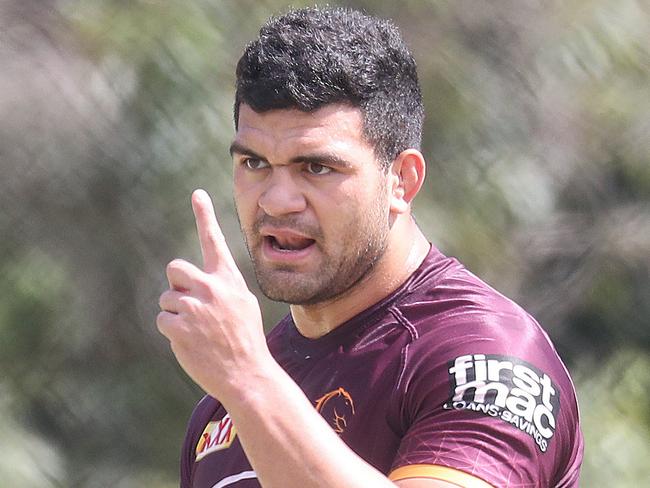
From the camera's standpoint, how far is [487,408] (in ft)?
6.12

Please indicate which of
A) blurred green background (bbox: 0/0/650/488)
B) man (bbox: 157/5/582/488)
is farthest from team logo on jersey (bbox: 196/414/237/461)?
blurred green background (bbox: 0/0/650/488)

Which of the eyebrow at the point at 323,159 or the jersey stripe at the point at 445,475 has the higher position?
the eyebrow at the point at 323,159

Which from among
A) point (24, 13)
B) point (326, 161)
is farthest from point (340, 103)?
point (24, 13)

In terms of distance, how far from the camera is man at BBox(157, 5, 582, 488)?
1.75 meters

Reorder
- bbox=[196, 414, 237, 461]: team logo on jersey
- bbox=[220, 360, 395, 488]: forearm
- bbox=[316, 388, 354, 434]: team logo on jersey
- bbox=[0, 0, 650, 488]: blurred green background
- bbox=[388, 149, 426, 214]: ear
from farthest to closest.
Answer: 1. bbox=[0, 0, 650, 488]: blurred green background
2. bbox=[196, 414, 237, 461]: team logo on jersey
3. bbox=[388, 149, 426, 214]: ear
4. bbox=[316, 388, 354, 434]: team logo on jersey
5. bbox=[220, 360, 395, 488]: forearm

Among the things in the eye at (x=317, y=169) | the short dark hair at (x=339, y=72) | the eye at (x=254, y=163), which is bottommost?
the eye at (x=317, y=169)

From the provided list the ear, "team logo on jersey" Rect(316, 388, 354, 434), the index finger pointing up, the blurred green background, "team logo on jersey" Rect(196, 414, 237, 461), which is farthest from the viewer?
the blurred green background

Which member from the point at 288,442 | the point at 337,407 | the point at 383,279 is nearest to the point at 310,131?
the point at 383,279

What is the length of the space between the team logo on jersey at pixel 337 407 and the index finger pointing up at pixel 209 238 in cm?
36


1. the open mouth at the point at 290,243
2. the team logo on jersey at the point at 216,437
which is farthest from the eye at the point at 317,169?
the team logo on jersey at the point at 216,437

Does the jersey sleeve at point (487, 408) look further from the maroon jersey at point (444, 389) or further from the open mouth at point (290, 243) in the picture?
the open mouth at point (290, 243)

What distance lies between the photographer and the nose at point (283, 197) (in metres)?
2.05

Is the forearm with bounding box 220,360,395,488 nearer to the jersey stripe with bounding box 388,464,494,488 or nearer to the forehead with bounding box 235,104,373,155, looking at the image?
the jersey stripe with bounding box 388,464,494,488

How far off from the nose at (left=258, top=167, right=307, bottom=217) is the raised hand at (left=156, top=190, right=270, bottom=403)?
0.27 metres
